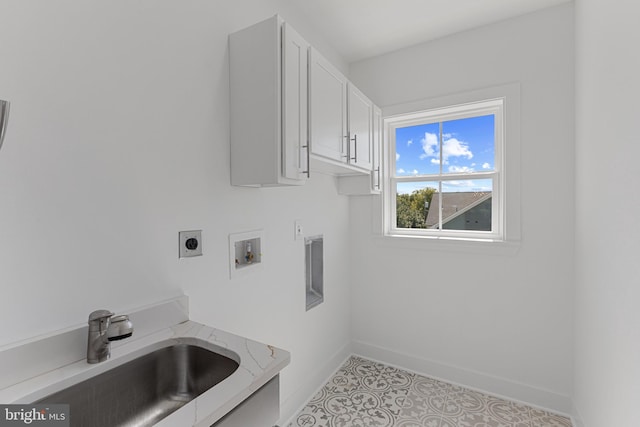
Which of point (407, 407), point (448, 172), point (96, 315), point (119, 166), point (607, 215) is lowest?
point (407, 407)

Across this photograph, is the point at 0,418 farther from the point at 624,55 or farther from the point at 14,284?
the point at 624,55

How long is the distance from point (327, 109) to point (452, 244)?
143 centimetres

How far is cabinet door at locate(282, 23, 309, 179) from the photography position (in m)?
1.38

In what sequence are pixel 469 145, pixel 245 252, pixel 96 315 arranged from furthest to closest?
1. pixel 469 145
2. pixel 245 252
3. pixel 96 315

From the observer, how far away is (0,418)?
2.40 feet

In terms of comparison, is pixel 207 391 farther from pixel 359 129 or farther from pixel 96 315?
pixel 359 129

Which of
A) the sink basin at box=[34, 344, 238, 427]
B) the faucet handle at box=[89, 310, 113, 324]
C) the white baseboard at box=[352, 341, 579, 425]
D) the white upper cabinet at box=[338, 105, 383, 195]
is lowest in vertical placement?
the white baseboard at box=[352, 341, 579, 425]

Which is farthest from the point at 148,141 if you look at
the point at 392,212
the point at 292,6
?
the point at 392,212

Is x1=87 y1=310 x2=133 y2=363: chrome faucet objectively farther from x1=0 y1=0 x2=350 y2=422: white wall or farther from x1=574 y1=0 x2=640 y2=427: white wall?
x1=574 y1=0 x2=640 y2=427: white wall

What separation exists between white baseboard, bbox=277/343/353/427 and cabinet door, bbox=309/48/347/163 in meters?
1.58

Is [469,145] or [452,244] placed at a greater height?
[469,145]

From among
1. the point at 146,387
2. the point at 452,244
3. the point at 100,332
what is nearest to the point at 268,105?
the point at 100,332

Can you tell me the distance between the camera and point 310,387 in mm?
2180

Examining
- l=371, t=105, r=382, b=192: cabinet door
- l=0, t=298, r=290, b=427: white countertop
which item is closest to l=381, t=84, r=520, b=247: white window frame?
l=371, t=105, r=382, b=192: cabinet door
